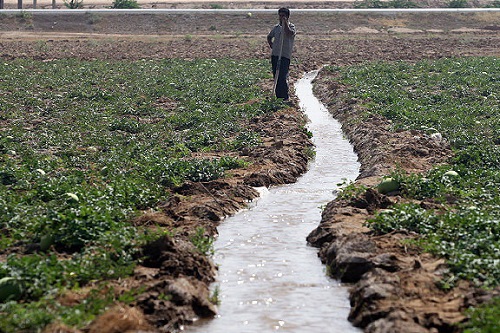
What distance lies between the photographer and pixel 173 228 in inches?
435

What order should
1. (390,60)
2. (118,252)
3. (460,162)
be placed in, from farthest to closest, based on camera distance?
(390,60) < (460,162) < (118,252)

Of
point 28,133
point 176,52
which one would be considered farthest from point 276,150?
point 176,52

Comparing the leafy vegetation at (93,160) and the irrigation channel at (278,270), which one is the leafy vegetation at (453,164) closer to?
the irrigation channel at (278,270)

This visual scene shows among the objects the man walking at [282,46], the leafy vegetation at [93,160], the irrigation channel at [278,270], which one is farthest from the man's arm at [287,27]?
the irrigation channel at [278,270]

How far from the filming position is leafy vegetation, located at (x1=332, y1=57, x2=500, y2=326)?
30.0ft

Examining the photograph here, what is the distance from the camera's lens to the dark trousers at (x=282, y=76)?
22.1 meters

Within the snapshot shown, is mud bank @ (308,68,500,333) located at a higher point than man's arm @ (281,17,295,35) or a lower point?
lower

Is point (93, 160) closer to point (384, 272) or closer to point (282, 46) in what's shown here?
point (384, 272)

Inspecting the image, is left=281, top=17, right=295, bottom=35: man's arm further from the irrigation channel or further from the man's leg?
the irrigation channel

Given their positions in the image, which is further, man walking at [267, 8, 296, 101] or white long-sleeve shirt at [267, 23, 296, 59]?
white long-sleeve shirt at [267, 23, 296, 59]

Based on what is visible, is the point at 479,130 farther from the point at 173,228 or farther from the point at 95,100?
Answer: the point at 95,100

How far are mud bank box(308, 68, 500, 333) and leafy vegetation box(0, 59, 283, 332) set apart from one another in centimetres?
159

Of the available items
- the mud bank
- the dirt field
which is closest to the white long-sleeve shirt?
the dirt field

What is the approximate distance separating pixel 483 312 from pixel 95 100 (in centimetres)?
1740
